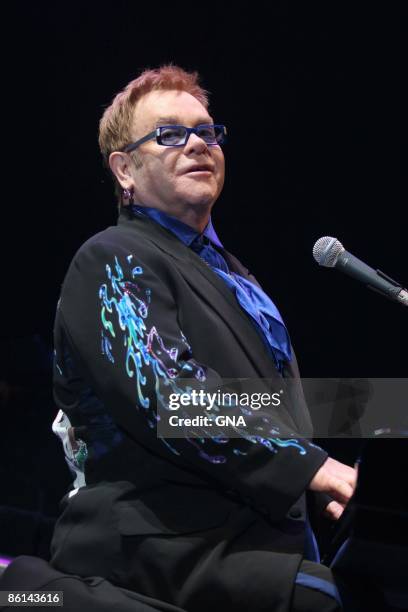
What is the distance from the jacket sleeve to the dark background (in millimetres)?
1433

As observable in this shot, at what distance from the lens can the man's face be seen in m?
1.89

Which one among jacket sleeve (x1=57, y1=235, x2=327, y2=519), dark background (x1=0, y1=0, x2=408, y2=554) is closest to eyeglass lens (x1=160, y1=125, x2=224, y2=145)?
jacket sleeve (x1=57, y1=235, x2=327, y2=519)

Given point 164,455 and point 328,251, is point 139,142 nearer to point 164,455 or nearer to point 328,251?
point 328,251

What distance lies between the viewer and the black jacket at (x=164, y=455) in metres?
1.42

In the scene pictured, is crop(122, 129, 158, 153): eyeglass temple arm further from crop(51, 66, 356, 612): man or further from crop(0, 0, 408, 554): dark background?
crop(0, 0, 408, 554): dark background

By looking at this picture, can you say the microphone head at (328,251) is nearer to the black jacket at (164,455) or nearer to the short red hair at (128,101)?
the black jacket at (164,455)

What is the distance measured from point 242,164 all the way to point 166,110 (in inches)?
56.2

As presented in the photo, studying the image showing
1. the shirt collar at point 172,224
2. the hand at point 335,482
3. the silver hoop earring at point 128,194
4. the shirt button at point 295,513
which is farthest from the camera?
the silver hoop earring at point 128,194

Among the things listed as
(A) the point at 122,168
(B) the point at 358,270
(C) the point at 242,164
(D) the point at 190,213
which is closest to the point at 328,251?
(B) the point at 358,270

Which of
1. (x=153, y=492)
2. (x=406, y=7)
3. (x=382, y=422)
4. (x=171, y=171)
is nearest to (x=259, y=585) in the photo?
(x=153, y=492)

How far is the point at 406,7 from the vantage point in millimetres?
2939

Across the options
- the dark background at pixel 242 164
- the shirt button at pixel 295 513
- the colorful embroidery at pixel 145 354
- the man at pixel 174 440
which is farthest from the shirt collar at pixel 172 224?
the dark background at pixel 242 164

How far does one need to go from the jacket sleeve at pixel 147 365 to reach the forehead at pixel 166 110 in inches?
15.3

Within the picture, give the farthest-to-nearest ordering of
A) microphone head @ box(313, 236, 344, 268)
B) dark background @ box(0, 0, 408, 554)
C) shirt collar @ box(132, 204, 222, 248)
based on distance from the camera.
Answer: dark background @ box(0, 0, 408, 554) < shirt collar @ box(132, 204, 222, 248) < microphone head @ box(313, 236, 344, 268)
